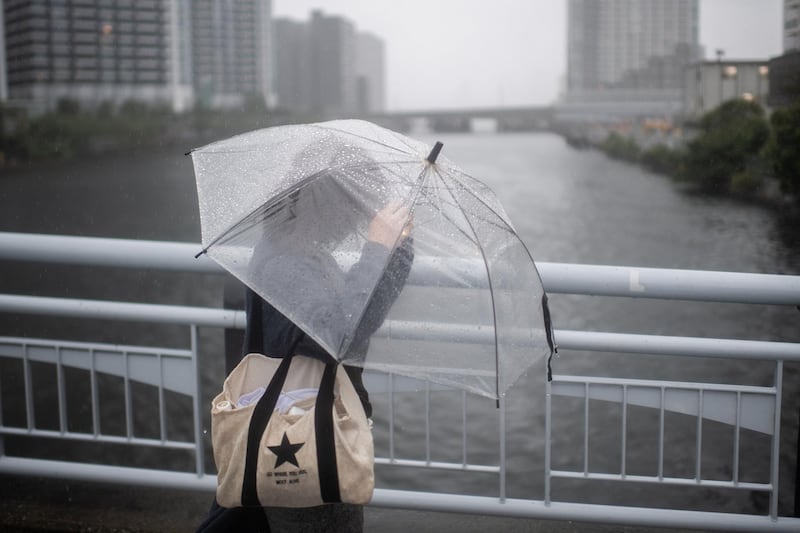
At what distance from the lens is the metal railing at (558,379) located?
158 centimetres

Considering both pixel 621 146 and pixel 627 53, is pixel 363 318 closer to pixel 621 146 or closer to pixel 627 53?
pixel 627 53

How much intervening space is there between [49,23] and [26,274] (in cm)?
1204

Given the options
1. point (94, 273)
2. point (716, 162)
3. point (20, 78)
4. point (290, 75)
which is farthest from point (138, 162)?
point (716, 162)

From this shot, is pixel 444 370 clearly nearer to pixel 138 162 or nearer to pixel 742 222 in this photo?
pixel 742 222

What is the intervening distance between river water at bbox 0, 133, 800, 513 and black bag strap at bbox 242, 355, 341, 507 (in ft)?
8.20

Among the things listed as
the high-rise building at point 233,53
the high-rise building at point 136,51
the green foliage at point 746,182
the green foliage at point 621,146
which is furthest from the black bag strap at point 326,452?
the high-rise building at point 233,53

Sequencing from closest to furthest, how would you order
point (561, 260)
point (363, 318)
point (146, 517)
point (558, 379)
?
1. point (363, 318)
2. point (558, 379)
3. point (146, 517)
4. point (561, 260)

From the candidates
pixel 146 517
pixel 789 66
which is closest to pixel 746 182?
pixel 789 66

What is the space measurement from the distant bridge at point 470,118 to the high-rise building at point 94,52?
58.2 ft

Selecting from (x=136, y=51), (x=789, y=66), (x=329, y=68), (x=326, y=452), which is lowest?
(x=326, y=452)

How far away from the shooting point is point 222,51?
92.7ft

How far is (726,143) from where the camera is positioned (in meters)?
9.73

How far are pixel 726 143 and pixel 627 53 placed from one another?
5.52m

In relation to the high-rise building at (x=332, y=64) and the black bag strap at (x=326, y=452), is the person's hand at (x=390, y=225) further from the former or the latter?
the high-rise building at (x=332, y=64)
